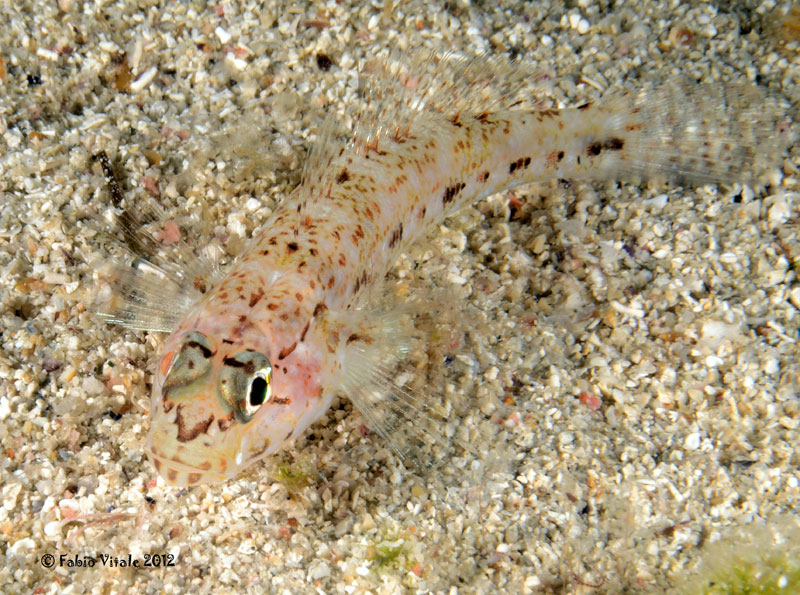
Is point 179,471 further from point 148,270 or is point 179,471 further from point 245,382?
point 148,270

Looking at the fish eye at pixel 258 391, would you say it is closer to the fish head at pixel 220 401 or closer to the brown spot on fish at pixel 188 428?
the fish head at pixel 220 401

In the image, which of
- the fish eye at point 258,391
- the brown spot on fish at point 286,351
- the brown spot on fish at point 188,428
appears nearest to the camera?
the brown spot on fish at point 188,428

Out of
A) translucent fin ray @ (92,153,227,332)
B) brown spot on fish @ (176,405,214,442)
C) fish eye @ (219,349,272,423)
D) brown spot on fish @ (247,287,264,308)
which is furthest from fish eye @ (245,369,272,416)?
translucent fin ray @ (92,153,227,332)

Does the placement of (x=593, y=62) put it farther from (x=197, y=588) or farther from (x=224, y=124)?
A: (x=197, y=588)

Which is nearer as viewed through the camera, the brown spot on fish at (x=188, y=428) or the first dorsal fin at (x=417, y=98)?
the brown spot on fish at (x=188, y=428)

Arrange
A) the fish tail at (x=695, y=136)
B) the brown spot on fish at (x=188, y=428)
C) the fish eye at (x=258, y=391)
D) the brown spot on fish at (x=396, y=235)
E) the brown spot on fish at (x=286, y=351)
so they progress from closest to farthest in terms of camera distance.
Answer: the brown spot on fish at (x=188, y=428) < the fish eye at (x=258, y=391) < the brown spot on fish at (x=286, y=351) < the brown spot on fish at (x=396, y=235) < the fish tail at (x=695, y=136)

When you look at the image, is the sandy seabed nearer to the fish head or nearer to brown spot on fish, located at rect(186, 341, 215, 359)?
the fish head

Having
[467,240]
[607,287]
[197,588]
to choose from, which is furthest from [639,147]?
[197,588]

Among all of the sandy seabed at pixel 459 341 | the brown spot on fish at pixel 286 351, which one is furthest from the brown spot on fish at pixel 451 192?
the brown spot on fish at pixel 286 351
